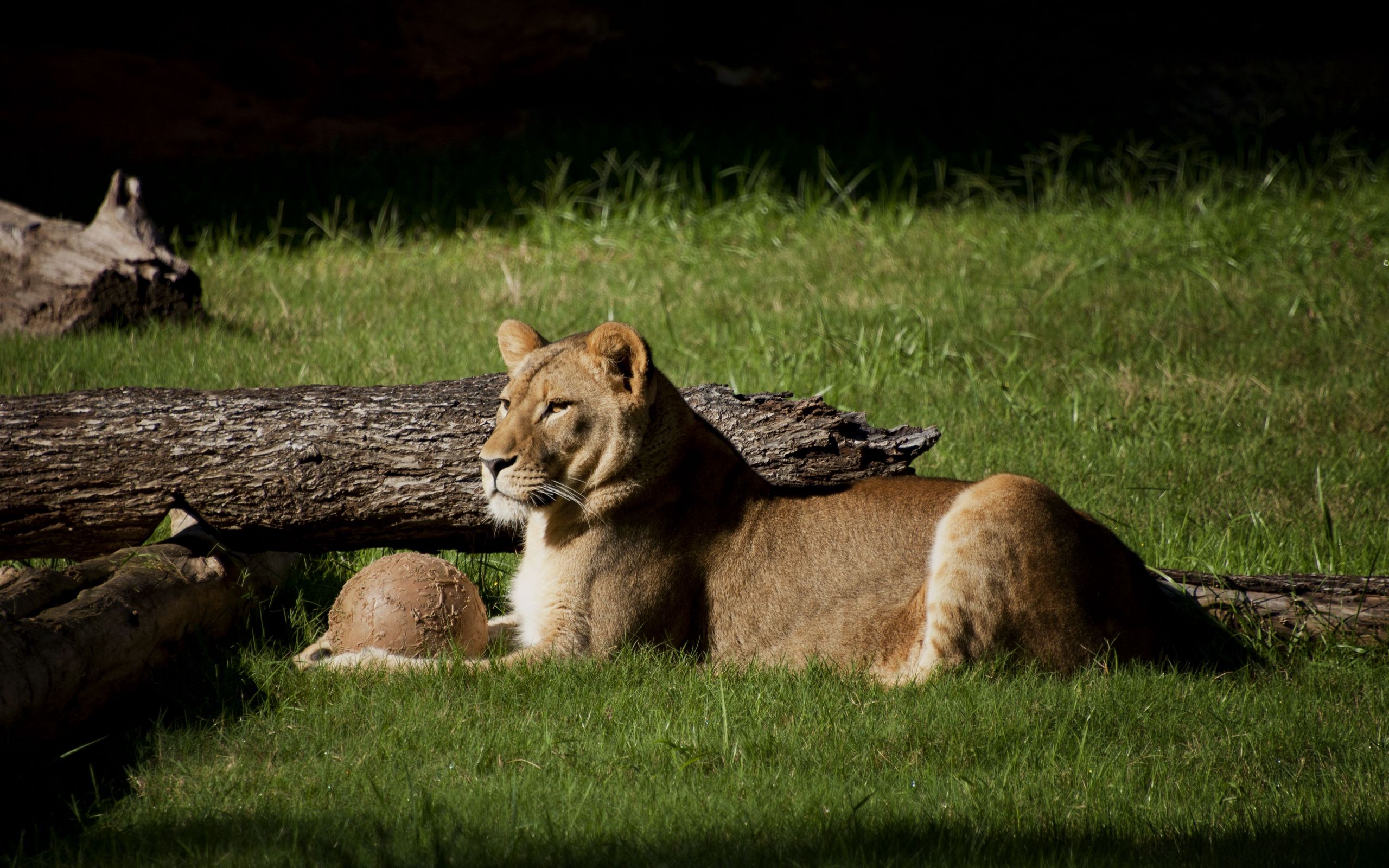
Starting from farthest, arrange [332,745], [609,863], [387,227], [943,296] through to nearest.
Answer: [387,227] < [943,296] < [332,745] < [609,863]

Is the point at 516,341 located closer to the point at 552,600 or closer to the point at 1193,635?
the point at 552,600

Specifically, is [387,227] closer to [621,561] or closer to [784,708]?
[621,561]

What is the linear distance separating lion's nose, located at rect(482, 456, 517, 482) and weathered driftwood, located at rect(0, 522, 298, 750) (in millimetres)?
1237

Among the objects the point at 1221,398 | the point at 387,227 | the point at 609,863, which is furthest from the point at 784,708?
the point at 387,227

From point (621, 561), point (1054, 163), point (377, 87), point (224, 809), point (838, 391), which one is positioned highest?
point (377, 87)

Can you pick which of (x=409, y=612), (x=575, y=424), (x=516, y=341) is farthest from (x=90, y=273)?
(x=575, y=424)

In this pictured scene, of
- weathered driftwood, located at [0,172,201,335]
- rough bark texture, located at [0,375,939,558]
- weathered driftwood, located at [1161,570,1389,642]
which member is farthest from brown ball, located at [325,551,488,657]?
weathered driftwood, located at [0,172,201,335]

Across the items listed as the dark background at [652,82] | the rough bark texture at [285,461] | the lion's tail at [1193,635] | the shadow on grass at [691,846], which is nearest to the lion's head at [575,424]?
the rough bark texture at [285,461]

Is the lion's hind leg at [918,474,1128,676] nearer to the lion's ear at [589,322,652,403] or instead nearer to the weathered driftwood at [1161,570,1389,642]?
the weathered driftwood at [1161,570,1389,642]

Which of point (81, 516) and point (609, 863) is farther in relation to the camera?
point (81, 516)

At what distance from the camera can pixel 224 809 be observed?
3562mm

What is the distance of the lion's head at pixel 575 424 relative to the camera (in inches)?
186

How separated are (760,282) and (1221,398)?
378 centimetres

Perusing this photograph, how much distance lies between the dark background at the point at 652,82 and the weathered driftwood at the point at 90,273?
379 centimetres
